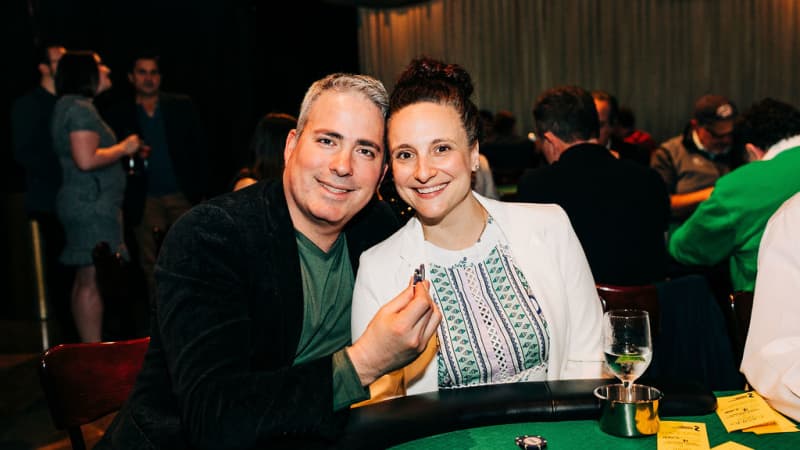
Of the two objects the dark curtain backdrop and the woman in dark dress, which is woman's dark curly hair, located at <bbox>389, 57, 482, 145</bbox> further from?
the dark curtain backdrop

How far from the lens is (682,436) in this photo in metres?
1.30

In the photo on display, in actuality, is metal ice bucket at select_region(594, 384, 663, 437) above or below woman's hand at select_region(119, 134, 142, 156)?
below

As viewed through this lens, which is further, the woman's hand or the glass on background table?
the woman's hand

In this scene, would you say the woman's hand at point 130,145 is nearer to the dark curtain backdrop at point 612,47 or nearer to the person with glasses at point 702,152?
the person with glasses at point 702,152

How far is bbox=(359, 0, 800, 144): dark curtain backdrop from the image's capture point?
9484mm

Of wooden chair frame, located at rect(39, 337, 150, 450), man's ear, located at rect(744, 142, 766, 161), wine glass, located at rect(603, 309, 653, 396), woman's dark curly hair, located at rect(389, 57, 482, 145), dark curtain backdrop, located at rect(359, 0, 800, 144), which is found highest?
dark curtain backdrop, located at rect(359, 0, 800, 144)

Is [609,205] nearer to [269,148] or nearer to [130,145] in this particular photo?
[269,148]

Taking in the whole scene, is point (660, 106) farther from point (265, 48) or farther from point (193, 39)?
point (193, 39)

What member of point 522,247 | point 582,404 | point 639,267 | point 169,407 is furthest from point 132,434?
point 639,267

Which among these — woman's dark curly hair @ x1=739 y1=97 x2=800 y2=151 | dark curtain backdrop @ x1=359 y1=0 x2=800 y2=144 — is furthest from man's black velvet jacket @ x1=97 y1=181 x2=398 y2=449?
dark curtain backdrop @ x1=359 y1=0 x2=800 y2=144

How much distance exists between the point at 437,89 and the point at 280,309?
684 millimetres

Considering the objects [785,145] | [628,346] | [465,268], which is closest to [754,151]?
[785,145]

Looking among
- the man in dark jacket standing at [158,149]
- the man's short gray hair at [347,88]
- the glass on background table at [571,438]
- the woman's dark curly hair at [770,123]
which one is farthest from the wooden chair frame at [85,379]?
the man in dark jacket standing at [158,149]

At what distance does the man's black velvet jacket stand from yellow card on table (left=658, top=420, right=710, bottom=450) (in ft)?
1.78
